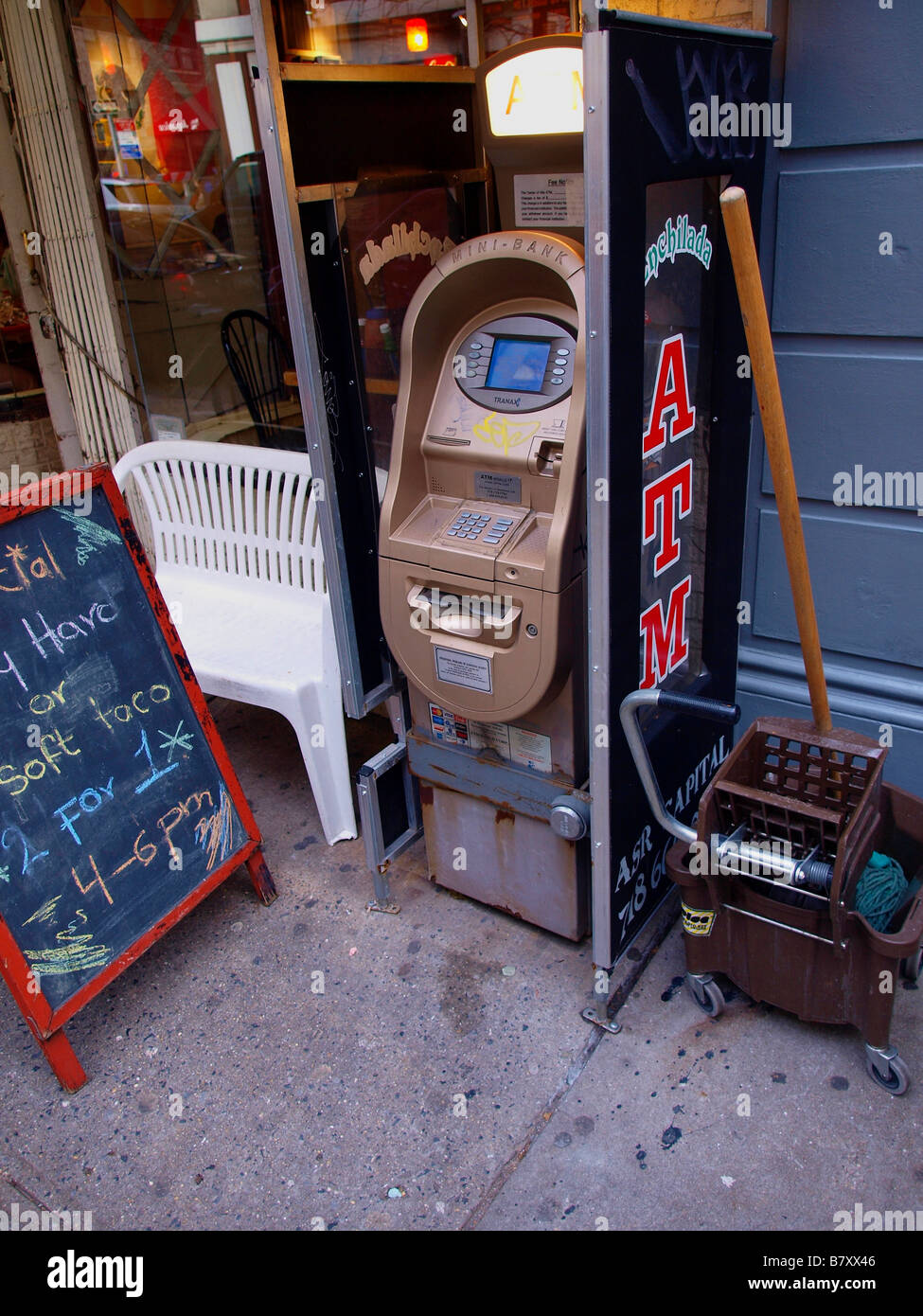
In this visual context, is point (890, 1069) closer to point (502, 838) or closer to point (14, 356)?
point (502, 838)

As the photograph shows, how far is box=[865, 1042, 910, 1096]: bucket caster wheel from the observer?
2.20 m

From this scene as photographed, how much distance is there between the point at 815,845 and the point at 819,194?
1593 mm

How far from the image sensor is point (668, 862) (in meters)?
2.32

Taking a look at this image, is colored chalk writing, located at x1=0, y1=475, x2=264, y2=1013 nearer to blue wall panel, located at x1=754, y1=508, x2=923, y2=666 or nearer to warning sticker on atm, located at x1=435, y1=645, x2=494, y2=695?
warning sticker on atm, located at x1=435, y1=645, x2=494, y2=695

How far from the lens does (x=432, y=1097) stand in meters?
2.33

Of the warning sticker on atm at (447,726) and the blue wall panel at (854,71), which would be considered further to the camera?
the warning sticker on atm at (447,726)

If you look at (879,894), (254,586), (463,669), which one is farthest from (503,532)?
(254,586)

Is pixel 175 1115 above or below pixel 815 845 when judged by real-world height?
below

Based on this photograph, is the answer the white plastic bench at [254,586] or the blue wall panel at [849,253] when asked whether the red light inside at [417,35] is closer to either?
the white plastic bench at [254,586]

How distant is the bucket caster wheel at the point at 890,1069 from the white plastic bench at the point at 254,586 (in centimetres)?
171

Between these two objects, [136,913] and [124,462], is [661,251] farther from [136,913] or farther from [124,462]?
[124,462]

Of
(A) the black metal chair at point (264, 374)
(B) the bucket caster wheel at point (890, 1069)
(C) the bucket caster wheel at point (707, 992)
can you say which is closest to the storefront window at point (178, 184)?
(A) the black metal chair at point (264, 374)

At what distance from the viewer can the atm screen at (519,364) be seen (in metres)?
2.20

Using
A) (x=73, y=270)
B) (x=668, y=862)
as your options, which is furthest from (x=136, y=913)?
(x=73, y=270)
